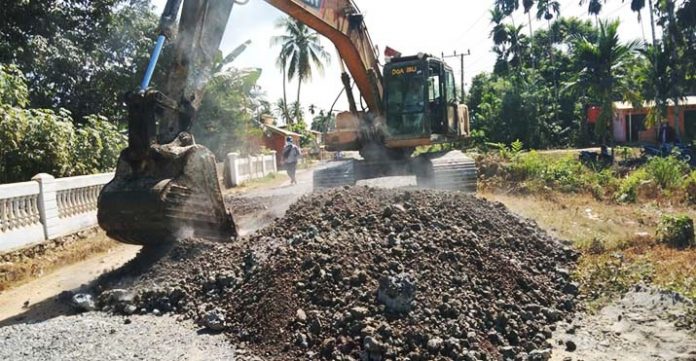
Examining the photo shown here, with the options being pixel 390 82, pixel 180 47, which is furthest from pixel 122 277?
pixel 390 82

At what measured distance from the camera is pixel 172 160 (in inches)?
241

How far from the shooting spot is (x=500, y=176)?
14.8 m

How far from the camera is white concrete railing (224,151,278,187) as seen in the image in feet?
65.2

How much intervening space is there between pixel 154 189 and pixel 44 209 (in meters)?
4.05

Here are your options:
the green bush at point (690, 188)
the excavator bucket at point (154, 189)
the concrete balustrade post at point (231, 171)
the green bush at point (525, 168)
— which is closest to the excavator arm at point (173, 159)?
the excavator bucket at point (154, 189)

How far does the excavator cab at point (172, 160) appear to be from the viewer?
5.81 metres

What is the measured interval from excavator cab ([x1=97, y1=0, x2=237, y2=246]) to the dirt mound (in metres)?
0.39

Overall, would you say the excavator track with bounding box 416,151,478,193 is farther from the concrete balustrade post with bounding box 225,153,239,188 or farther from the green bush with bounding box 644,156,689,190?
the concrete balustrade post with bounding box 225,153,239,188

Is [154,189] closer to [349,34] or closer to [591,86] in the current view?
[349,34]

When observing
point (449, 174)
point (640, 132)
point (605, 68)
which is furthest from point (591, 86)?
point (449, 174)

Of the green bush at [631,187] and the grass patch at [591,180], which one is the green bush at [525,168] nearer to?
the grass patch at [591,180]

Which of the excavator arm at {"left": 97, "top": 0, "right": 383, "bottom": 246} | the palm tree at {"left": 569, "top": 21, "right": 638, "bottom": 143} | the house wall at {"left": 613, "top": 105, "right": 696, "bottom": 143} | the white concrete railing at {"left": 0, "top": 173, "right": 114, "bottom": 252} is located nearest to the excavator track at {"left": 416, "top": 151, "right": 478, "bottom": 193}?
the excavator arm at {"left": 97, "top": 0, "right": 383, "bottom": 246}

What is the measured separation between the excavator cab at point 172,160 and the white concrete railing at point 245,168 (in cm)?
1320

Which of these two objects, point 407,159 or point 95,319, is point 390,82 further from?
point 95,319
